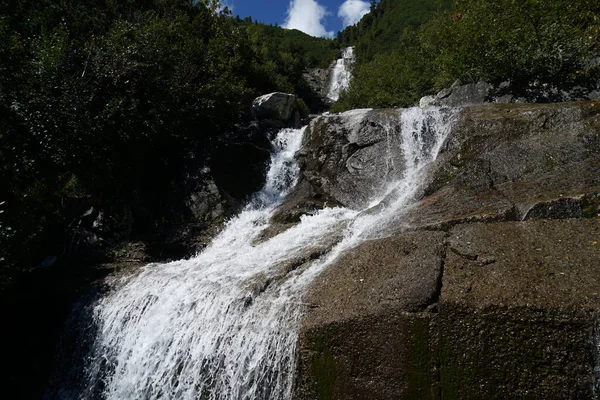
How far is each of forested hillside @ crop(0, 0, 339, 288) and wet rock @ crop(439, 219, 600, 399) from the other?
21.8 ft

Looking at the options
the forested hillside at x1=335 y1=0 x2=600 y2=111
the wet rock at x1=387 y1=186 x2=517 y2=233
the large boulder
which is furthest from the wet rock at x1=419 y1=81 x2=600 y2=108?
the large boulder

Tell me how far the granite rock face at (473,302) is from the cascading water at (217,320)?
0.44 metres

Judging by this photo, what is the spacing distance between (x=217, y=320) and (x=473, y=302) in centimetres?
334

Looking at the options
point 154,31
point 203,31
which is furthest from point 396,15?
point 154,31

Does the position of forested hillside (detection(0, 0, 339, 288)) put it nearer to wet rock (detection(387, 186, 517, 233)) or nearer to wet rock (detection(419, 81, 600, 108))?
wet rock (detection(387, 186, 517, 233))

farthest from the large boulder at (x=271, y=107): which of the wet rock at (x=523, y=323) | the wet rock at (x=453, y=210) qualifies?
the wet rock at (x=523, y=323)

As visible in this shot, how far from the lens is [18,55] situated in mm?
10289

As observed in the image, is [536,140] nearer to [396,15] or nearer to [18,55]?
[18,55]

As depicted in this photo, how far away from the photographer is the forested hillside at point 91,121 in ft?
30.9

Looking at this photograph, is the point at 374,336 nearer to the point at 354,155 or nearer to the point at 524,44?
the point at 354,155

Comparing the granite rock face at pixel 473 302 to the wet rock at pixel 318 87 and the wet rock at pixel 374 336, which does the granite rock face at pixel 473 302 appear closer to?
the wet rock at pixel 374 336

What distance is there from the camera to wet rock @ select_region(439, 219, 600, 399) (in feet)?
11.6

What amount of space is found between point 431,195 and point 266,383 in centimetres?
467

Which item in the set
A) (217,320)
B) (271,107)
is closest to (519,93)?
(271,107)
